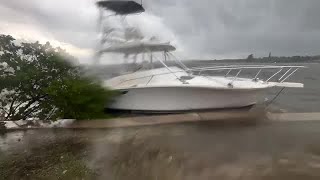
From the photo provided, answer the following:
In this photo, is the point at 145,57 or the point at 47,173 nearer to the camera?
the point at 47,173

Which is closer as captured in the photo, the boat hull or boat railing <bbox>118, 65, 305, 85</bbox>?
the boat hull

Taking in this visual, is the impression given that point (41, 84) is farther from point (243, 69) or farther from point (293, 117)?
point (293, 117)

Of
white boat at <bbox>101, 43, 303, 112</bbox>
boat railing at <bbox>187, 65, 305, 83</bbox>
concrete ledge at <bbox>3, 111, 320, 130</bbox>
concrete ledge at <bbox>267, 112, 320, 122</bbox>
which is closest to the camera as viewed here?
concrete ledge at <bbox>3, 111, 320, 130</bbox>

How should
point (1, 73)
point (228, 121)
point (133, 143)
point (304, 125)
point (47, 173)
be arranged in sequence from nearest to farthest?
1. point (47, 173)
2. point (133, 143)
3. point (304, 125)
4. point (228, 121)
5. point (1, 73)

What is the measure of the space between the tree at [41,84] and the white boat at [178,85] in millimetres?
798

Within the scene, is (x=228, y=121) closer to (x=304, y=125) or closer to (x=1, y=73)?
(x=304, y=125)

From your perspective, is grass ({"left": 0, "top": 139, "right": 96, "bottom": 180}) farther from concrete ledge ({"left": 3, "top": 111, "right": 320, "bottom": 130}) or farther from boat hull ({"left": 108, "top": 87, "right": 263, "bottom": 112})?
boat hull ({"left": 108, "top": 87, "right": 263, "bottom": 112})

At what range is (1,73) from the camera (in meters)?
9.50

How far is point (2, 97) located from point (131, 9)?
466 cm

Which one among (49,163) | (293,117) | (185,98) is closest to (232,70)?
(185,98)

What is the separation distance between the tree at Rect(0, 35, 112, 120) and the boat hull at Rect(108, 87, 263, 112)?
3.04 ft

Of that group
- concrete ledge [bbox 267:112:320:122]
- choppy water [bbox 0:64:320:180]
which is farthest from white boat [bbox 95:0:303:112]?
choppy water [bbox 0:64:320:180]

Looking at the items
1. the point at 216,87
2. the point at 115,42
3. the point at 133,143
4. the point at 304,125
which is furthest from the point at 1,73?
the point at 304,125

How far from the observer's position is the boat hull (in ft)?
32.0
